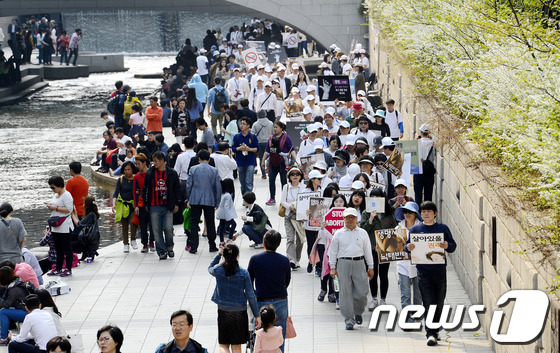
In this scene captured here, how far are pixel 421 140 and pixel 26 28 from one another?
41568 mm

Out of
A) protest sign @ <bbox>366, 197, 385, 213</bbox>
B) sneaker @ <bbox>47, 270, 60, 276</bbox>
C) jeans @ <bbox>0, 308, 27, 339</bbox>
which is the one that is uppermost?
protest sign @ <bbox>366, 197, 385, 213</bbox>

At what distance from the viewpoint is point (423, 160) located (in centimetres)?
1653

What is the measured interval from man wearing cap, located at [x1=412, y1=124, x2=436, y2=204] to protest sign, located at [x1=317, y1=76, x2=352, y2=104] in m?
5.99

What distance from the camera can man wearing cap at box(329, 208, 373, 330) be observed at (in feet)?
38.5

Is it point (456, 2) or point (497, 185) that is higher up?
point (456, 2)

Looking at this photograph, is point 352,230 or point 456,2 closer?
point 352,230

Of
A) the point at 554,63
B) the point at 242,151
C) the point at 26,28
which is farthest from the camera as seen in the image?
the point at 26,28

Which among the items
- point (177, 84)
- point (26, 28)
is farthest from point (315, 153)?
point (26, 28)

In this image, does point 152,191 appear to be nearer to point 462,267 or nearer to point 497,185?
point 462,267

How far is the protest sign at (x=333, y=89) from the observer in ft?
73.9

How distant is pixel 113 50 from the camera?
72000 millimetres

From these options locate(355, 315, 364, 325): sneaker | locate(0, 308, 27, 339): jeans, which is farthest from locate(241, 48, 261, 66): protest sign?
locate(0, 308, 27, 339): jeans

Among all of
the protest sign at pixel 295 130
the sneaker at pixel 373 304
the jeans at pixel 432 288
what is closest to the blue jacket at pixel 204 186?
the sneaker at pixel 373 304

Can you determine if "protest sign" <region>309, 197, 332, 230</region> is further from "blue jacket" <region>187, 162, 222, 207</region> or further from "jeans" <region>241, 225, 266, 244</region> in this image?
"blue jacket" <region>187, 162, 222, 207</region>
